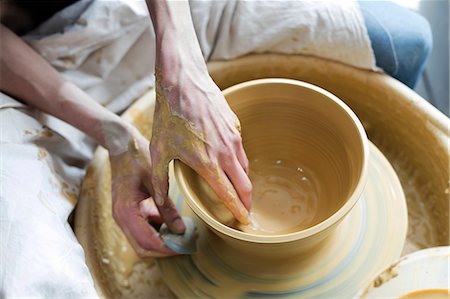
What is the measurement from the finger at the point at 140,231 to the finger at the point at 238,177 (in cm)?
21

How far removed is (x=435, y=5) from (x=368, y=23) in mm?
918

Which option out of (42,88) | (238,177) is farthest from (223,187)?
(42,88)

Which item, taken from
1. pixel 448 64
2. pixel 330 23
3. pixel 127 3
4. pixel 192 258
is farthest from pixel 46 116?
pixel 448 64

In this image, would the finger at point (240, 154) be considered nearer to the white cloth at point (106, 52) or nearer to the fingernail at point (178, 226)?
the fingernail at point (178, 226)

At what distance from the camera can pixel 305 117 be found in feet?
3.96

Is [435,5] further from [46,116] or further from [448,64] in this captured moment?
[46,116]

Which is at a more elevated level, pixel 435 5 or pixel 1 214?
pixel 1 214

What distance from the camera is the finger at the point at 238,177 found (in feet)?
3.36

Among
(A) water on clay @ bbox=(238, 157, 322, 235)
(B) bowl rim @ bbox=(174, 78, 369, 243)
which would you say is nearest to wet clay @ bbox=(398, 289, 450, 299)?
(B) bowl rim @ bbox=(174, 78, 369, 243)

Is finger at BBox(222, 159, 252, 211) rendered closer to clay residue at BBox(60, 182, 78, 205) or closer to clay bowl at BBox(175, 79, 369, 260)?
clay bowl at BBox(175, 79, 369, 260)

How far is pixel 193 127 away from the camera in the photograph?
102 cm

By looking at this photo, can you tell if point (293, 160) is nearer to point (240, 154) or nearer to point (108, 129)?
point (240, 154)

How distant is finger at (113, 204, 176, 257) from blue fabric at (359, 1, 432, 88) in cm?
66

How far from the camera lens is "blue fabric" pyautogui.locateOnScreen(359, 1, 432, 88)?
4.43 ft
